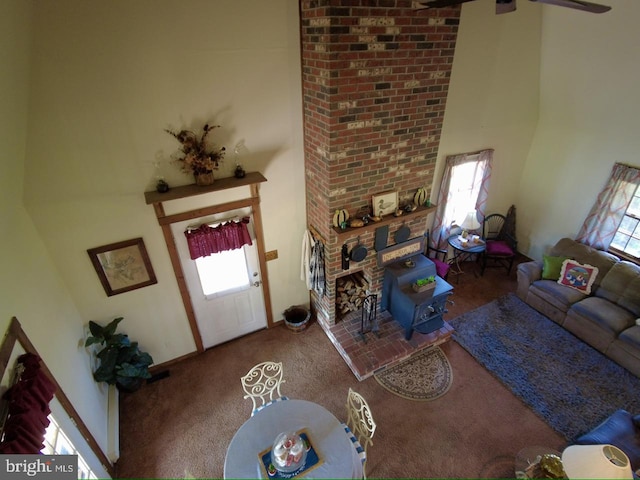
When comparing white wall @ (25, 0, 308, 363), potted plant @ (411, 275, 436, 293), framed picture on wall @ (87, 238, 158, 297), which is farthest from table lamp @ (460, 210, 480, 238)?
framed picture on wall @ (87, 238, 158, 297)

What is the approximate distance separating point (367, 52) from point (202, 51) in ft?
5.19

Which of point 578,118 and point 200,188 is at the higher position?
point 578,118

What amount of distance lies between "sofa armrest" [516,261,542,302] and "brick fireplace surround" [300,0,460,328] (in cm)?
220

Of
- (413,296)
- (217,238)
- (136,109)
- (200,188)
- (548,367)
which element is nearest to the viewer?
(136,109)

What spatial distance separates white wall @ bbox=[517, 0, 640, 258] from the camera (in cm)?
389

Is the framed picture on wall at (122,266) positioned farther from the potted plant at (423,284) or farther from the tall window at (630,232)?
the tall window at (630,232)

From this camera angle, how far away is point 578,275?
498cm

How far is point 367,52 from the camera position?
10.8 feet

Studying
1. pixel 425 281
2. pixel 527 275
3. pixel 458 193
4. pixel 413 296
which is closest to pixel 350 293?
pixel 413 296

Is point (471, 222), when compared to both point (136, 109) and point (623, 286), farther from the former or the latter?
point (136, 109)

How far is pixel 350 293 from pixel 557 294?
3.04 meters

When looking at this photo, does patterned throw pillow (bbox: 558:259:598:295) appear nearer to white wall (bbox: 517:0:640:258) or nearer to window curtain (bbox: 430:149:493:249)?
white wall (bbox: 517:0:640:258)

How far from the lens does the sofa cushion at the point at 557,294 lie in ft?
16.0

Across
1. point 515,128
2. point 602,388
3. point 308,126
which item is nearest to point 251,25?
point 308,126
